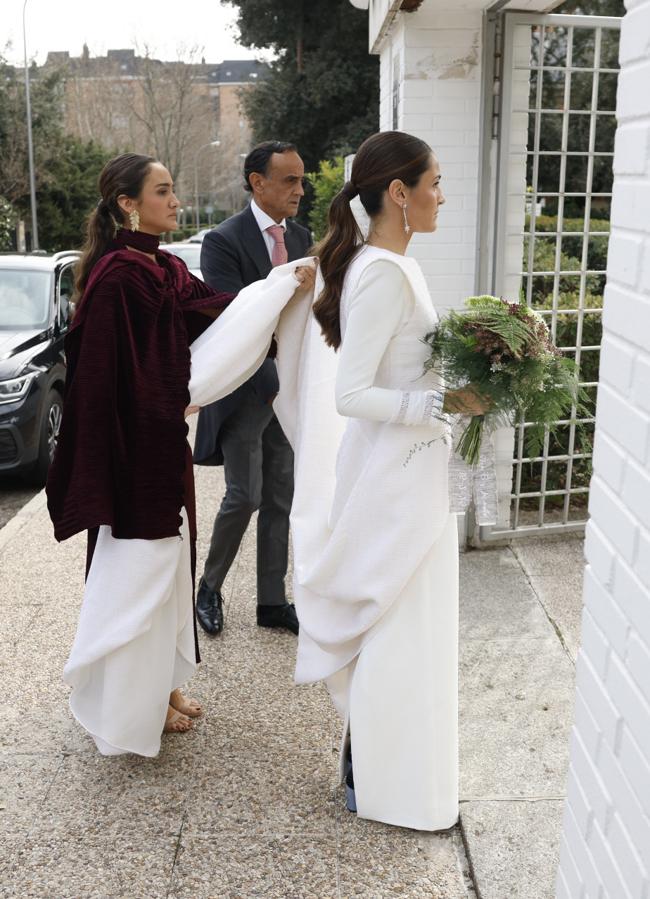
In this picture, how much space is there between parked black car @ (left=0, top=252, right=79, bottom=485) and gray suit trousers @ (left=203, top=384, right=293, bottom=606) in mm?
3094

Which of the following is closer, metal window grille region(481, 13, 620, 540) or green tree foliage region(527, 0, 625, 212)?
metal window grille region(481, 13, 620, 540)

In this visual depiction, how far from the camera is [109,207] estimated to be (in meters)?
3.49

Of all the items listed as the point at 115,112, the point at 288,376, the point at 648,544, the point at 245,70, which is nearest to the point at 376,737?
the point at 288,376

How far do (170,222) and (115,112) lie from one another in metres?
50.7

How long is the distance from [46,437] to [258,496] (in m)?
4.08

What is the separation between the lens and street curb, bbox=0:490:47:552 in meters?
6.34

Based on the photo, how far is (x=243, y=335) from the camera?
11.1ft

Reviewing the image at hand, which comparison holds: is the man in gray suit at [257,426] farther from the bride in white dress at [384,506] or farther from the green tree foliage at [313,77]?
the green tree foliage at [313,77]

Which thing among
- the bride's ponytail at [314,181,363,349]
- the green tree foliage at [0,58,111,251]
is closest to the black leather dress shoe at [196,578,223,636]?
the bride's ponytail at [314,181,363,349]

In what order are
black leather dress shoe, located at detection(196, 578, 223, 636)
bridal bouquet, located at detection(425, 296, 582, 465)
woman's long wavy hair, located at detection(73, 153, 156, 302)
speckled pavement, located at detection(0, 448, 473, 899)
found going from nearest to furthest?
bridal bouquet, located at detection(425, 296, 582, 465) → speckled pavement, located at detection(0, 448, 473, 899) → woman's long wavy hair, located at detection(73, 153, 156, 302) → black leather dress shoe, located at detection(196, 578, 223, 636)

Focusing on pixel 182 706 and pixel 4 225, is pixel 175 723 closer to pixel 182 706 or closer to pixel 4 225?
pixel 182 706

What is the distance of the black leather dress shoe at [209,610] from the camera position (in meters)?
4.68

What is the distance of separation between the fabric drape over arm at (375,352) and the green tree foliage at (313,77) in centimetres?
2447

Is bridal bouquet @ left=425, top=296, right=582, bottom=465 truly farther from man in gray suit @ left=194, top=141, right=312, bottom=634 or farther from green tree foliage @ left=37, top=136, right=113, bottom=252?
green tree foliage @ left=37, top=136, right=113, bottom=252
